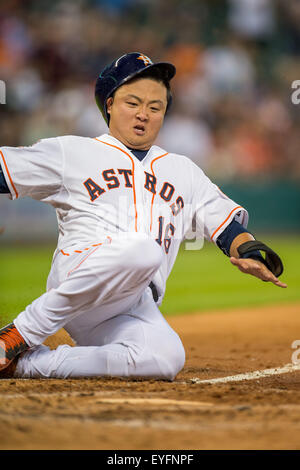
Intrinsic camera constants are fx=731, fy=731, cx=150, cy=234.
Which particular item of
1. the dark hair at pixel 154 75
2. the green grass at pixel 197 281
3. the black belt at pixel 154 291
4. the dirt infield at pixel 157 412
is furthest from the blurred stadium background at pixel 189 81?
the dirt infield at pixel 157 412

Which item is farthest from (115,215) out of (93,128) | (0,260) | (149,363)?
(93,128)

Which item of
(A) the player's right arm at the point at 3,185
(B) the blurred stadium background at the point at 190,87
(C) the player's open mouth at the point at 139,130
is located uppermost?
(C) the player's open mouth at the point at 139,130

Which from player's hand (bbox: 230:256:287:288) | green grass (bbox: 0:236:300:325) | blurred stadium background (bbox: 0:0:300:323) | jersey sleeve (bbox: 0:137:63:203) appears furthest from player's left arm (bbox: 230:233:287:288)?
blurred stadium background (bbox: 0:0:300:323)

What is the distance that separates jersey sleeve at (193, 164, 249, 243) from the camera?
383 centimetres

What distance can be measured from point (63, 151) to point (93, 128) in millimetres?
7816

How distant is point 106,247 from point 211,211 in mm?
824

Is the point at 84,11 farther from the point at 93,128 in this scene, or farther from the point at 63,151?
the point at 63,151

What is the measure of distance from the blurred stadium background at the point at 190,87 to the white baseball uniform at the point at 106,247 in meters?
6.53

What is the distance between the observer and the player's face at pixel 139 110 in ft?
12.2

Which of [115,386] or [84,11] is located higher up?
[84,11]

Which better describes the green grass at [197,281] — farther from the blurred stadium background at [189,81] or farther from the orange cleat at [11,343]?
the orange cleat at [11,343]

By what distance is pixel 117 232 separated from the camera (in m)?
3.56
